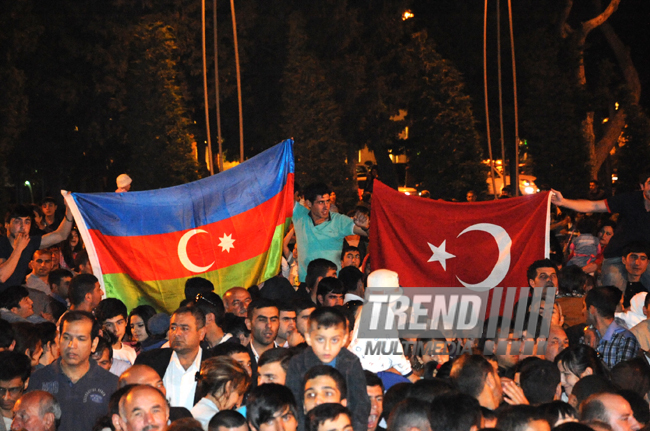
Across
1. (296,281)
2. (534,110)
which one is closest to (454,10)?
(534,110)

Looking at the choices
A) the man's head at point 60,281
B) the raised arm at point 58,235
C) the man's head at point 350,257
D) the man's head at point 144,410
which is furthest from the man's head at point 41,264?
the man's head at point 144,410

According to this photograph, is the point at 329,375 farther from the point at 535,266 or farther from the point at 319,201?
the point at 319,201

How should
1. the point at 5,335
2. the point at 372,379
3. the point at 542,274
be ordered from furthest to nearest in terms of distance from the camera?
the point at 542,274
the point at 5,335
the point at 372,379

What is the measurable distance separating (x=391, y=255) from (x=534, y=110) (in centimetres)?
2072

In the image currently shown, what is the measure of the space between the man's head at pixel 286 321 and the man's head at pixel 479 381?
7.77 ft

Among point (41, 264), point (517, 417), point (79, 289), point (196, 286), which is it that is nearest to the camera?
point (517, 417)

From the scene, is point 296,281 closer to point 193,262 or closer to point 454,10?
point 193,262

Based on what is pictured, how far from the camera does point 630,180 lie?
27.9 metres

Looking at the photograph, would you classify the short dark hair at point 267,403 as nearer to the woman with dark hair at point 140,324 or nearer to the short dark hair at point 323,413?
the short dark hair at point 323,413

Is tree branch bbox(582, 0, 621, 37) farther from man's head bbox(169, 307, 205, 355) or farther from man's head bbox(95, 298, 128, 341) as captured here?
man's head bbox(169, 307, 205, 355)

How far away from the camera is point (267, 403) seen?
5.59 metres

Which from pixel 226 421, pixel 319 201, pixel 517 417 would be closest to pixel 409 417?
pixel 517 417

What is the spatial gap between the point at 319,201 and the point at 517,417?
5.97 meters

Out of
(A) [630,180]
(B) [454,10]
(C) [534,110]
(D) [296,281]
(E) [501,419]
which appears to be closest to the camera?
(E) [501,419]
